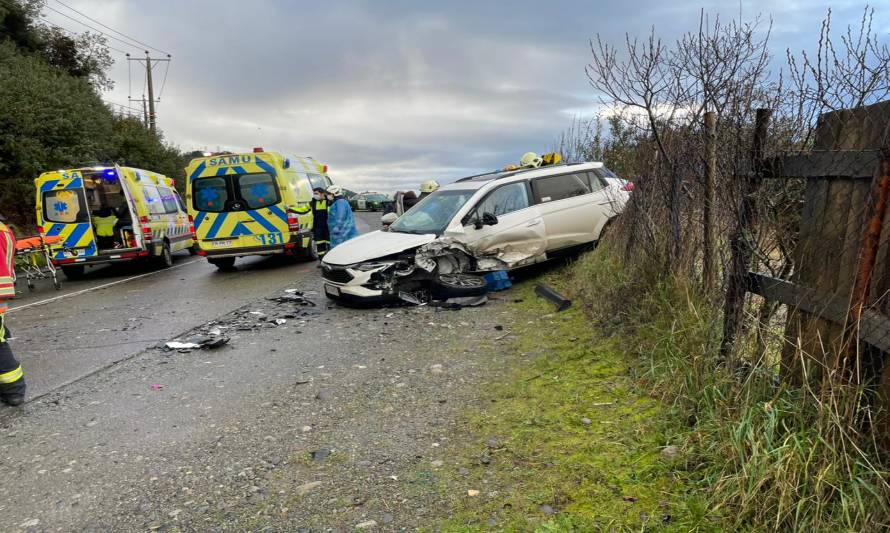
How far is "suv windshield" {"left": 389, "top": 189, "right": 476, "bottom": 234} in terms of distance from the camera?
771 cm

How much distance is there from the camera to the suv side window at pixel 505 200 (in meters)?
7.86

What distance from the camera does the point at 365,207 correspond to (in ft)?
132

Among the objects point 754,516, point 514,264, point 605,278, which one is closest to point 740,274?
point 754,516

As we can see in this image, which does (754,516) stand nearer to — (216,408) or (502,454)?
(502,454)

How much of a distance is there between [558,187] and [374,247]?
308 centimetres

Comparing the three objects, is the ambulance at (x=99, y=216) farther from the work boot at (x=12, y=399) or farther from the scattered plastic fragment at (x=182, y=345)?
the work boot at (x=12, y=399)

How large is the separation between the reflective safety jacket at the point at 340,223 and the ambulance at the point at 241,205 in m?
1.58

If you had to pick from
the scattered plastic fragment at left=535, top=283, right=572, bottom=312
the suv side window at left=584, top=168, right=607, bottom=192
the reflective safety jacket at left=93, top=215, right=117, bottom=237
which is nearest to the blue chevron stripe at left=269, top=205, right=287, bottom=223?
the reflective safety jacket at left=93, top=215, right=117, bottom=237


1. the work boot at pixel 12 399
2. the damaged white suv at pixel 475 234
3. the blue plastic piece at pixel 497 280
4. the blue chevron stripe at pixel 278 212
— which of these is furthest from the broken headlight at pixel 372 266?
the blue chevron stripe at pixel 278 212

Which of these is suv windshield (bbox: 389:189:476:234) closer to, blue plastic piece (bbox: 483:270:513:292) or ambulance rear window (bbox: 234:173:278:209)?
blue plastic piece (bbox: 483:270:513:292)

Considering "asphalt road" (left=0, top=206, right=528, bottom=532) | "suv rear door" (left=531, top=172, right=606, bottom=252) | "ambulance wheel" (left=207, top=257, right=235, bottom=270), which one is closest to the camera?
"asphalt road" (left=0, top=206, right=528, bottom=532)

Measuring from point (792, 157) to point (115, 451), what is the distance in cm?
433

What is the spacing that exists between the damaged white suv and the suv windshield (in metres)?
0.02

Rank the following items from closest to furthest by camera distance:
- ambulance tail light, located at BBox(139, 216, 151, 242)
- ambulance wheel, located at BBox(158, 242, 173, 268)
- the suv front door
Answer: the suv front door < ambulance tail light, located at BBox(139, 216, 151, 242) < ambulance wheel, located at BBox(158, 242, 173, 268)
